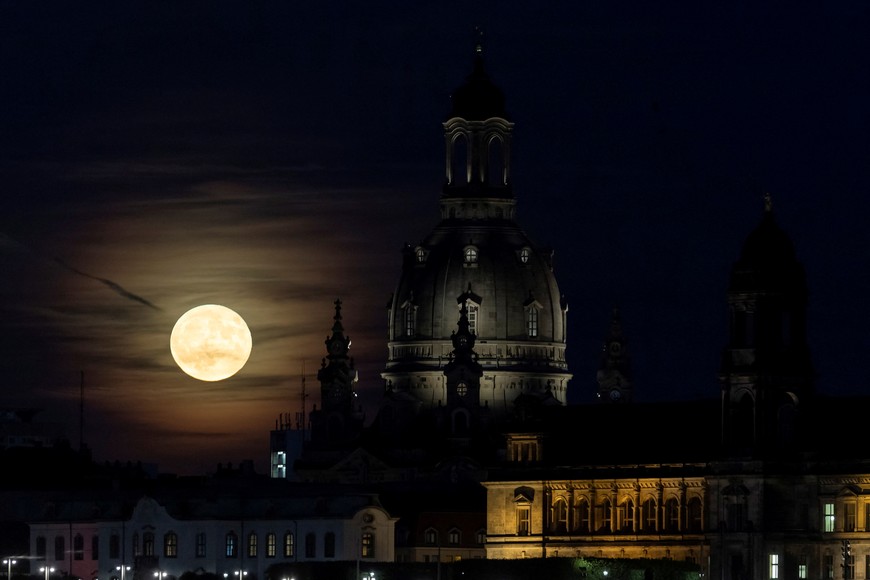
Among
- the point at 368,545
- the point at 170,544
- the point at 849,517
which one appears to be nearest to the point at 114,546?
the point at 170,544

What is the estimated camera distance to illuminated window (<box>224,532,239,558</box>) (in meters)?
172

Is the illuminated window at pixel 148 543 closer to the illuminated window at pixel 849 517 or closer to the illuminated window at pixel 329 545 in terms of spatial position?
the illuminated window at pixel 329 545

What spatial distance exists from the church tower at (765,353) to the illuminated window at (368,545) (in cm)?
2391

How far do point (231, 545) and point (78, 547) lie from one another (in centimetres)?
1067

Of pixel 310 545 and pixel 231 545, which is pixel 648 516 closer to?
pixel 310 545

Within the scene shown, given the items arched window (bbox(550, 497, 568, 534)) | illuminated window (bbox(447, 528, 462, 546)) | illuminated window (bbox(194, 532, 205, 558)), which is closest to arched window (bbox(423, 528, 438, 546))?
illuminated window (bbox(447, 528, 462, 546))

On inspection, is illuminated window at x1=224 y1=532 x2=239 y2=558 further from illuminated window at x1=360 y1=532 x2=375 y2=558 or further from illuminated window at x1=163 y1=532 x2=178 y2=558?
illuminated window at x1=360 y1=532 x2=375 y2=558

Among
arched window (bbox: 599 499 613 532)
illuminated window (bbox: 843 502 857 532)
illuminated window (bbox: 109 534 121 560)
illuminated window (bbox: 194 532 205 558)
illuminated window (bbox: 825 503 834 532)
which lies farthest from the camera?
illuminated window (bbox: 109 534 121 560)

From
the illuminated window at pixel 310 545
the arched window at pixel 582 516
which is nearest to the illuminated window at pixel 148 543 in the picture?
the illuminated window at pixel 310 545

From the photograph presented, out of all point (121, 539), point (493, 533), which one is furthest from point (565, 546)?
point (121, 539)

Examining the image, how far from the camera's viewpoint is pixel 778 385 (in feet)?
511

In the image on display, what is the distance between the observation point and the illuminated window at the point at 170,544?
569 ft

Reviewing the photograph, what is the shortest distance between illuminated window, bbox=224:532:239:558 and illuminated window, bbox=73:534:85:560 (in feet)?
31.9

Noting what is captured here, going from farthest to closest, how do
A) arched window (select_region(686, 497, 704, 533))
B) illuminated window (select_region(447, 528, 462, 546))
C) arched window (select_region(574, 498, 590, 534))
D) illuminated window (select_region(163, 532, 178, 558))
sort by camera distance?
illuminated window (select_region(447, 528, 462, 546)) < illuminated window (select_region(163, 532, 178, 558)) < arched window (select_region(574, 498, 590, 534)) < arched window (select_region(686, 497, 704, 533))
